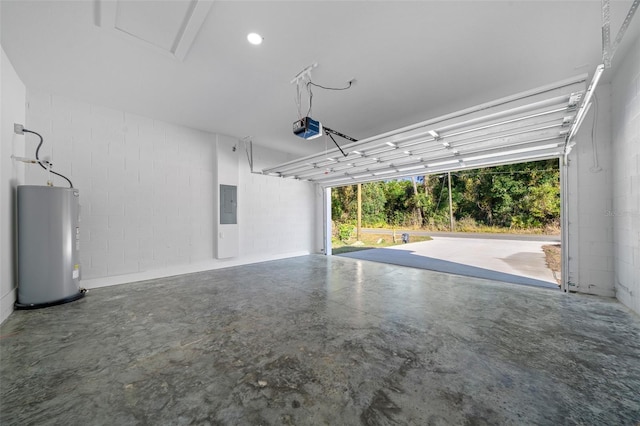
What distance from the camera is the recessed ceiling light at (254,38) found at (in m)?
2.59

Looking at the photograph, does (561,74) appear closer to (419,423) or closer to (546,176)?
(419,423)

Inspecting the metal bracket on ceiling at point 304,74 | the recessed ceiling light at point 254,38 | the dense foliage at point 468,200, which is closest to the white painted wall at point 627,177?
the metal bracket on ceiling at point 304,74

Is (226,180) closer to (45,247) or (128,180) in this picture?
(128,180)

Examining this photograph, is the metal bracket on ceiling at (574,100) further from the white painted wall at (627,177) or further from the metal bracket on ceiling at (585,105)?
the white painted wall at (627,177)

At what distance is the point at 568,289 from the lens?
12.7 feet

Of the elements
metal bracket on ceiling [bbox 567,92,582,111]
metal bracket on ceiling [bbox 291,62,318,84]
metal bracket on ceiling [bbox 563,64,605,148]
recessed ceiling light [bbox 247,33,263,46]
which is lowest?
metal bracket on ceiling [bbox 563,64,605,148]

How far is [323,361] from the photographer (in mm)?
2023

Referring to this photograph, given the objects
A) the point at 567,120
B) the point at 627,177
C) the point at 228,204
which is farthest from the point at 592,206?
the point at 228,204

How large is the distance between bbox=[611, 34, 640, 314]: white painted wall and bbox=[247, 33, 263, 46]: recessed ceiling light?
14.2 ft

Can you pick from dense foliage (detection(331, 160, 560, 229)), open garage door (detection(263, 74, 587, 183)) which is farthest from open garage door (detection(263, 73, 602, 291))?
dense foliage (detection(331, 160, 560, 229))

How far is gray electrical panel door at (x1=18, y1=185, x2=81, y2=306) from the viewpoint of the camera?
3.17 m

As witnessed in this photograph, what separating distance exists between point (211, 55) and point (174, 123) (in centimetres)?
286

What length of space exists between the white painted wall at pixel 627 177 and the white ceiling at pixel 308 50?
490mm

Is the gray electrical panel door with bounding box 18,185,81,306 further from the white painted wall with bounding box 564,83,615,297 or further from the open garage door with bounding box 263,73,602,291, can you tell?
the white painted wall with bounding box 564,83,615,297
